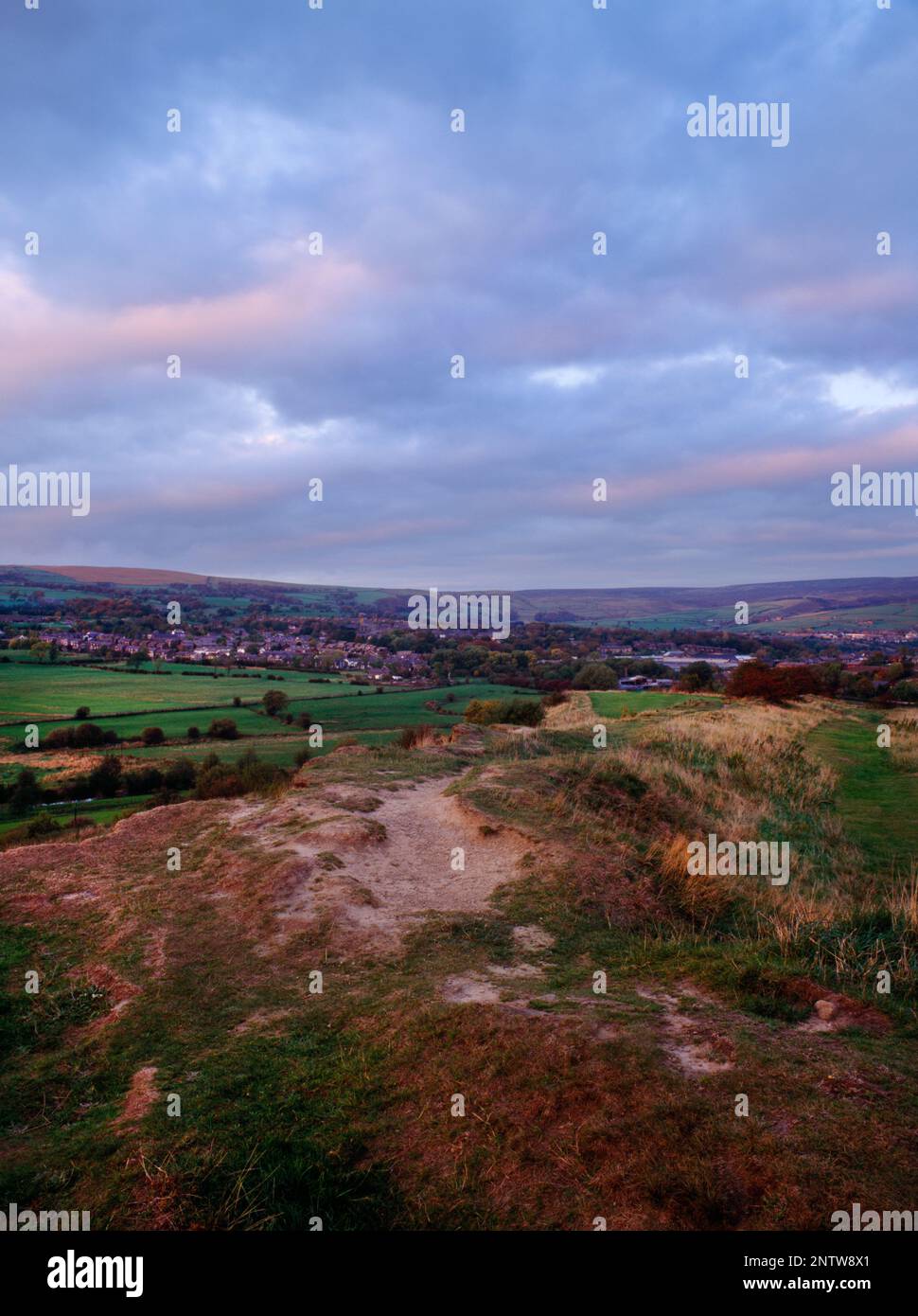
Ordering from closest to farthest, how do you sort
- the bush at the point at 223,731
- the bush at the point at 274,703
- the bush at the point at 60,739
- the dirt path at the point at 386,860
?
the dirt path at the point at 386,860, the bush at the point at 60,739, the bush at the point at 223,731, the bush at the point at 274,703

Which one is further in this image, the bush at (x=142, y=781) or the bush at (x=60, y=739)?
the bush at (x=60, y=739)

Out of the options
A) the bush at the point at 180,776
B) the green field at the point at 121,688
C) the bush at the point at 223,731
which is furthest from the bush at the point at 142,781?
the green field at the point at 121,688

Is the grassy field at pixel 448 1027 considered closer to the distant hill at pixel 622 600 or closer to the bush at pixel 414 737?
the bush at pixel 414 737

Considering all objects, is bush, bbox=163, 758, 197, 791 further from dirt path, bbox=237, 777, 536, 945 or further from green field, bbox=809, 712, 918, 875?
green field, bbox=809, 712, 918, 875
